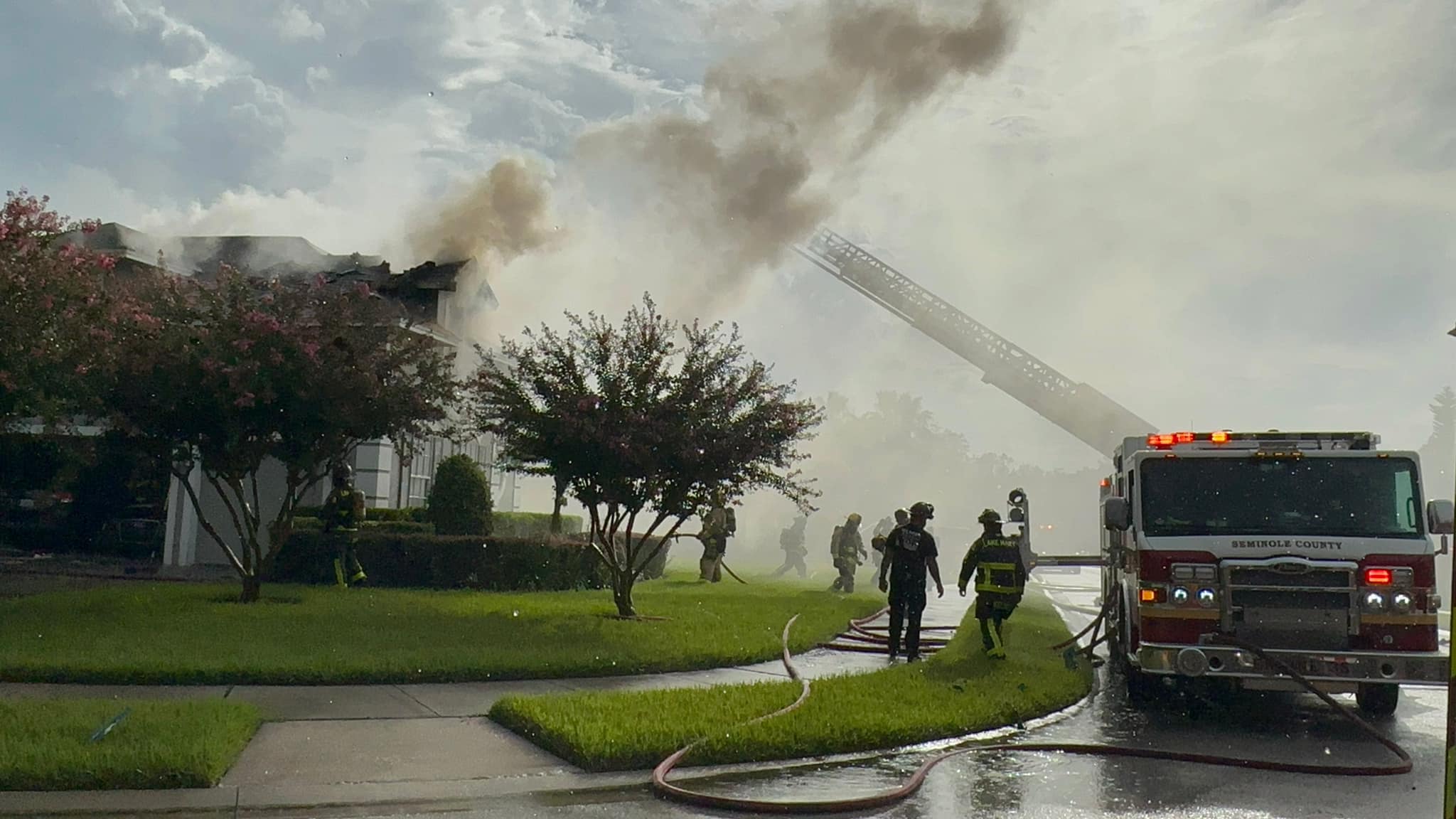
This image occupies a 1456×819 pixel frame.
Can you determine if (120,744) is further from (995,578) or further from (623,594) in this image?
(623,594)

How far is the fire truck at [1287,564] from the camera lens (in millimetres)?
9469

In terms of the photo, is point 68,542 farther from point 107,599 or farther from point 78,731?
point 78,731

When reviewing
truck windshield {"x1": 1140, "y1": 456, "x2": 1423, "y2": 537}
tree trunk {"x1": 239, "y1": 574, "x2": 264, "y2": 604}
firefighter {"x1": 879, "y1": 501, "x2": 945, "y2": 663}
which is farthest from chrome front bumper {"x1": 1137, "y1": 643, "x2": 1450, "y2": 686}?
tree trunk {"x1": 239, "y1": 574, "x2": 264, "y2": 604}

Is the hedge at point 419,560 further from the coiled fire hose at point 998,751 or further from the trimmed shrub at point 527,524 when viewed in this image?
the coiled fire hose at point 998,751

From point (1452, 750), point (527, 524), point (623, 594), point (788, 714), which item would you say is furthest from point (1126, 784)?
point (527, 524)

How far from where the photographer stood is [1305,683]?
920 centimetres

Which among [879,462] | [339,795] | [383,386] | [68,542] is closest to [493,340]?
[68,542]

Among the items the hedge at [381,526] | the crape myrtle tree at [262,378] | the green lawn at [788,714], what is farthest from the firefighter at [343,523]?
the green lawn at [788,714]

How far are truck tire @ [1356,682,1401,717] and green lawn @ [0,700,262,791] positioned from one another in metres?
8.24

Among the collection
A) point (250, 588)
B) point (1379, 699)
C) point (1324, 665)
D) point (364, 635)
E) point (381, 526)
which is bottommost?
point (1379, 699)

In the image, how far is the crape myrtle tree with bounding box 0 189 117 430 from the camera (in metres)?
11.9

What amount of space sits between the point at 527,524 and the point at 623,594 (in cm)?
925

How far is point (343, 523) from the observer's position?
1761 centimetres

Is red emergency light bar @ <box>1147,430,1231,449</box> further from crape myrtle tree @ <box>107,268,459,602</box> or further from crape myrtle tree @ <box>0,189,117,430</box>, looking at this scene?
crape myrtle tree @ <box>0,189,117,430</box>
